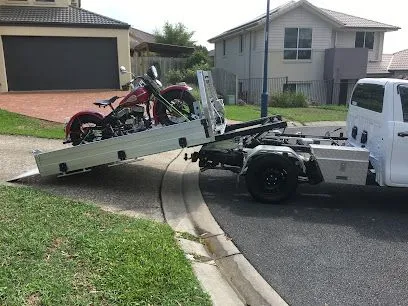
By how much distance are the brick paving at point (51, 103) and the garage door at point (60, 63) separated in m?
1.20

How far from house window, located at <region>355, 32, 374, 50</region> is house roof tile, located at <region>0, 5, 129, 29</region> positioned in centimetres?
1524

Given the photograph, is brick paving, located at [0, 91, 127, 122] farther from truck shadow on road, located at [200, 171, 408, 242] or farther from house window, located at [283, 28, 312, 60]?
house window, located at [283, 28, 312, 60]

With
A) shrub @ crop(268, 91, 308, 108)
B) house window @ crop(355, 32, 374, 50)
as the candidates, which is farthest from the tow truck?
house window @ crop(355, 32, 374, 50)

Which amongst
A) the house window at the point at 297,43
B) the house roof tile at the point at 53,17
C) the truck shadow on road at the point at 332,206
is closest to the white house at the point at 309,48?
the house window at the point at 297,43

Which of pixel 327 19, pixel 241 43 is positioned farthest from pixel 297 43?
pixel 241 43

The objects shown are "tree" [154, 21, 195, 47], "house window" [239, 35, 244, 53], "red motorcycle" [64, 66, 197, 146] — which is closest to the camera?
"red motorcycle" [64, 66, 197, 146]

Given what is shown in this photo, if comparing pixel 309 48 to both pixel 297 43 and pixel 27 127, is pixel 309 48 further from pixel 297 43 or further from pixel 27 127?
pixel 27 127

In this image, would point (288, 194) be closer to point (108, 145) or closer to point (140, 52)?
point (108, 145)

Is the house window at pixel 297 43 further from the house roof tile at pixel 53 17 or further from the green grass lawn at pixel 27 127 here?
the green grass lawn at pixel 27 127

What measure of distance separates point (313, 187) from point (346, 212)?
4.12 feet

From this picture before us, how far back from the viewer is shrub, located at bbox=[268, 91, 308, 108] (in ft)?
71.9

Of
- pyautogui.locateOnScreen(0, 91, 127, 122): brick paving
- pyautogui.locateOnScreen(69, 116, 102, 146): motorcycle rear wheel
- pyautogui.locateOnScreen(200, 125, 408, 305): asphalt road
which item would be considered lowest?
pyautogui.locateOnScreen(200, 125, 408, 305): asphalt road

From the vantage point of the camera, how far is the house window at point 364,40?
27.0 m

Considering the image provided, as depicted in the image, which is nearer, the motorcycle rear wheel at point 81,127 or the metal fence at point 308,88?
the motorcycle rear wheel at point 81,127
